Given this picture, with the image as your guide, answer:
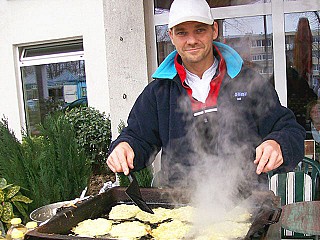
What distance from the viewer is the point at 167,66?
2404 mm

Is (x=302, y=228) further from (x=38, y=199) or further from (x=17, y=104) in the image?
(x=17, y=104)

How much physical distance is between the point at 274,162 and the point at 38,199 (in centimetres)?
228

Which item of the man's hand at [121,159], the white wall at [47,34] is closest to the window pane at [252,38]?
the white wall at [47,34]

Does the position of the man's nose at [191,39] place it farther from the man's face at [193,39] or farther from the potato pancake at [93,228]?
the potato pancake at [93,228]

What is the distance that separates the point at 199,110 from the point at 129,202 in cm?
63

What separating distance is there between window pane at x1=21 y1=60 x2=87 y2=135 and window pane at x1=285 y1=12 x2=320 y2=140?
12.6ft

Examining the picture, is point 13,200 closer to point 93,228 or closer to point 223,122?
point 93,228

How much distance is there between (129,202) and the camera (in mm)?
2268

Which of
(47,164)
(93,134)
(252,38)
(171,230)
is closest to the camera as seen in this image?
(171,230)

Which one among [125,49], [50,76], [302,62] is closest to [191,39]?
[125,49]

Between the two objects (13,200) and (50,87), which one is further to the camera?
(50,87)

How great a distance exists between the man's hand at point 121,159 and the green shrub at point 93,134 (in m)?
4.38

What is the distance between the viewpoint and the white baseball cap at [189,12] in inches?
79.8

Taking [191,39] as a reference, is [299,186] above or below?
below
